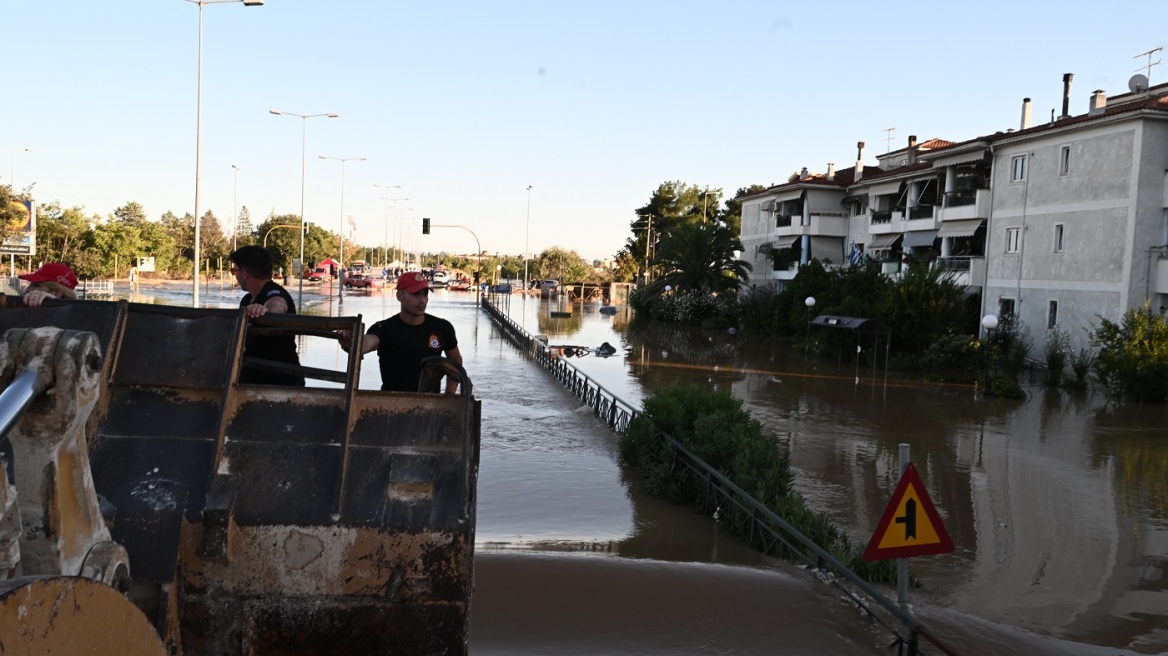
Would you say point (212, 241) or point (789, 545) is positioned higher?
point (212, 241)

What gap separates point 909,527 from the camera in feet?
22.2

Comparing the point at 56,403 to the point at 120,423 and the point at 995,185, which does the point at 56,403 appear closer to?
the point at 120,423

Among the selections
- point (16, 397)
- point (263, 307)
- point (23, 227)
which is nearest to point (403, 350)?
point (263, 307)

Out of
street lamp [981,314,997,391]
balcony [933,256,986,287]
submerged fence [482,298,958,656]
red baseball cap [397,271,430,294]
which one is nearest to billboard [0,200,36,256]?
submerged fence [482,298,958,656]

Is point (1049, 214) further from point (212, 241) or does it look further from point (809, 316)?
point (212, 241)

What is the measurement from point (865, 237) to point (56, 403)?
53.2m

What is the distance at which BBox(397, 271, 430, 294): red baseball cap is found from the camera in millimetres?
6926

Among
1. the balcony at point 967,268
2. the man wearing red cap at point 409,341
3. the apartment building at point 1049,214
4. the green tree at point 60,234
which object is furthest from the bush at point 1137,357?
the green tree at point 60,234

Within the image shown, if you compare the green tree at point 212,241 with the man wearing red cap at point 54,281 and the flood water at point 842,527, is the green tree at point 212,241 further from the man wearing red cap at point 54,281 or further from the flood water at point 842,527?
the man wearing red cap at point 54,281

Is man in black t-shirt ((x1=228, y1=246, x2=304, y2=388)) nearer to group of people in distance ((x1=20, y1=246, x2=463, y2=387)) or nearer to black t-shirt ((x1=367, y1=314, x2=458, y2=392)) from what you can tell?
group of people in distance ((x1=20, y1=246, x2=463, y2=387))

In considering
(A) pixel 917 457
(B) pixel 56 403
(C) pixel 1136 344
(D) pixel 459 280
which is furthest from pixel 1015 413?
(D) pixel 459 280

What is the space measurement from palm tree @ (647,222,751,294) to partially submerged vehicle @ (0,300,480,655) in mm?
53884

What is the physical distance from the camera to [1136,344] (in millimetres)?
27406

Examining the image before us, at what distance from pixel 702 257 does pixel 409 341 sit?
2042 inches
